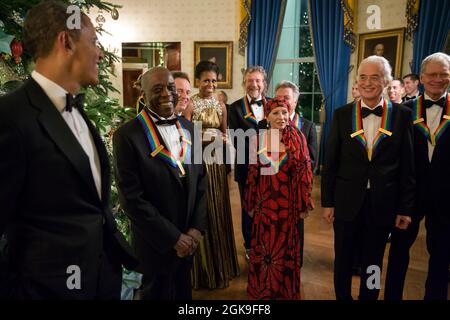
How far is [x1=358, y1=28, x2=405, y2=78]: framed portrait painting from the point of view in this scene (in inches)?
233

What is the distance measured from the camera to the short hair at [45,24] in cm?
120

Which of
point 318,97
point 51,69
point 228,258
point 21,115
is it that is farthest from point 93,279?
point 318,97

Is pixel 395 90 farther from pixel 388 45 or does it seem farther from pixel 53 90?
pixel 53 90

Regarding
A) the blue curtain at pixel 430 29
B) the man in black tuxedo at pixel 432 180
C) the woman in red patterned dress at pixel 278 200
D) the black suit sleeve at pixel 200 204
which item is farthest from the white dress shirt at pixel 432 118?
the blue curtain at pixel 430 29

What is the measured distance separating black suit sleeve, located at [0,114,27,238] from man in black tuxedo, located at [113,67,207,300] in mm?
772

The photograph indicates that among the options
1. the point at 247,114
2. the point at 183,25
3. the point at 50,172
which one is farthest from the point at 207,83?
the point at 183,25

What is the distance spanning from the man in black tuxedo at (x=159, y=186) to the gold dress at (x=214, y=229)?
805 millimetres

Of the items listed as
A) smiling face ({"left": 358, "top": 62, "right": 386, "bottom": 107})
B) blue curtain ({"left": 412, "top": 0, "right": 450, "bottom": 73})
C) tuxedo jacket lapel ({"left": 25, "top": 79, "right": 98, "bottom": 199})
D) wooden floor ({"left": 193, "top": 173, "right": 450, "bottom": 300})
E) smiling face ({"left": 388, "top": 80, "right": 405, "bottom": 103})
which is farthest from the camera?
Result: blue curtain ({"left": 412, "top": 0, "right": 450, "bottom": 73})

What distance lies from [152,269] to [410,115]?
69.9 inches

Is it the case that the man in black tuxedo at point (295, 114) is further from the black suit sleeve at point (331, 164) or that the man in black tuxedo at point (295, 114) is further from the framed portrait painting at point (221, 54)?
the framed portrait painting at point (221, 54)

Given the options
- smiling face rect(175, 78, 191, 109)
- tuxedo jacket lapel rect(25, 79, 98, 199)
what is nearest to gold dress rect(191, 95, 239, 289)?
smiling face rect(175, 78, 191, 109)

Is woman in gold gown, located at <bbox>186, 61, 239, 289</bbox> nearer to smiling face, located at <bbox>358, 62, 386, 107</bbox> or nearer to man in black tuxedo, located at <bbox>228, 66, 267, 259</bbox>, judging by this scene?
man in black tuxedo, located at <bbox>228, 66, 267, 259</bbox>

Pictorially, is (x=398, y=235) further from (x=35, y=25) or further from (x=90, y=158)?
(x=35, y=25)

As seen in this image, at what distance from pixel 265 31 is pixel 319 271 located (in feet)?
17.6
